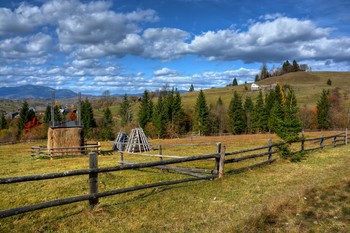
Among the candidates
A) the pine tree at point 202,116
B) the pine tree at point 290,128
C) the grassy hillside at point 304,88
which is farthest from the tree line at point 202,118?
the pine tree at point 290,128

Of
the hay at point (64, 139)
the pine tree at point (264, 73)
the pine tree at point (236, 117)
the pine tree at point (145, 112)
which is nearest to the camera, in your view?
the hay at point (64, 139)

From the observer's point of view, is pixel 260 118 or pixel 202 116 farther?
pixel 202 116

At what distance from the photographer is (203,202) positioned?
8.29 meters

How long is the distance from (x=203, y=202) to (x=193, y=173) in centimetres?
417

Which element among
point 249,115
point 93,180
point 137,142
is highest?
point 93,180

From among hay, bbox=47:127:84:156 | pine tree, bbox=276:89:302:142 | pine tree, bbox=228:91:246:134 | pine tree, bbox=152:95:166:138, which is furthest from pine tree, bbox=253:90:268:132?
pine tree, bbox=276:89:302:142

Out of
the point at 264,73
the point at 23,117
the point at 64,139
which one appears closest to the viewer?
the point at 64,139

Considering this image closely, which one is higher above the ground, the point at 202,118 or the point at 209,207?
Answer: the point at 209,207

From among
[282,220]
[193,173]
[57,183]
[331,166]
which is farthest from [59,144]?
[282,220]

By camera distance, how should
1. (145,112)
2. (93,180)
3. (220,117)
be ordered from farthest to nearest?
1. (220,117)
2. (145,112)
3. (93,180)

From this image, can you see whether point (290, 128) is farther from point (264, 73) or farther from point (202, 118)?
point (264, 73)

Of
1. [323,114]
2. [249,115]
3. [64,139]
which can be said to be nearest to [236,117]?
[249,115]

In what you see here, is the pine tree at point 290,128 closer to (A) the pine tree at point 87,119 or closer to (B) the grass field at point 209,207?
(B) the grass field at point 209,207

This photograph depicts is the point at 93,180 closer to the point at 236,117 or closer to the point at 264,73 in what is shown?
the point at 236,117
